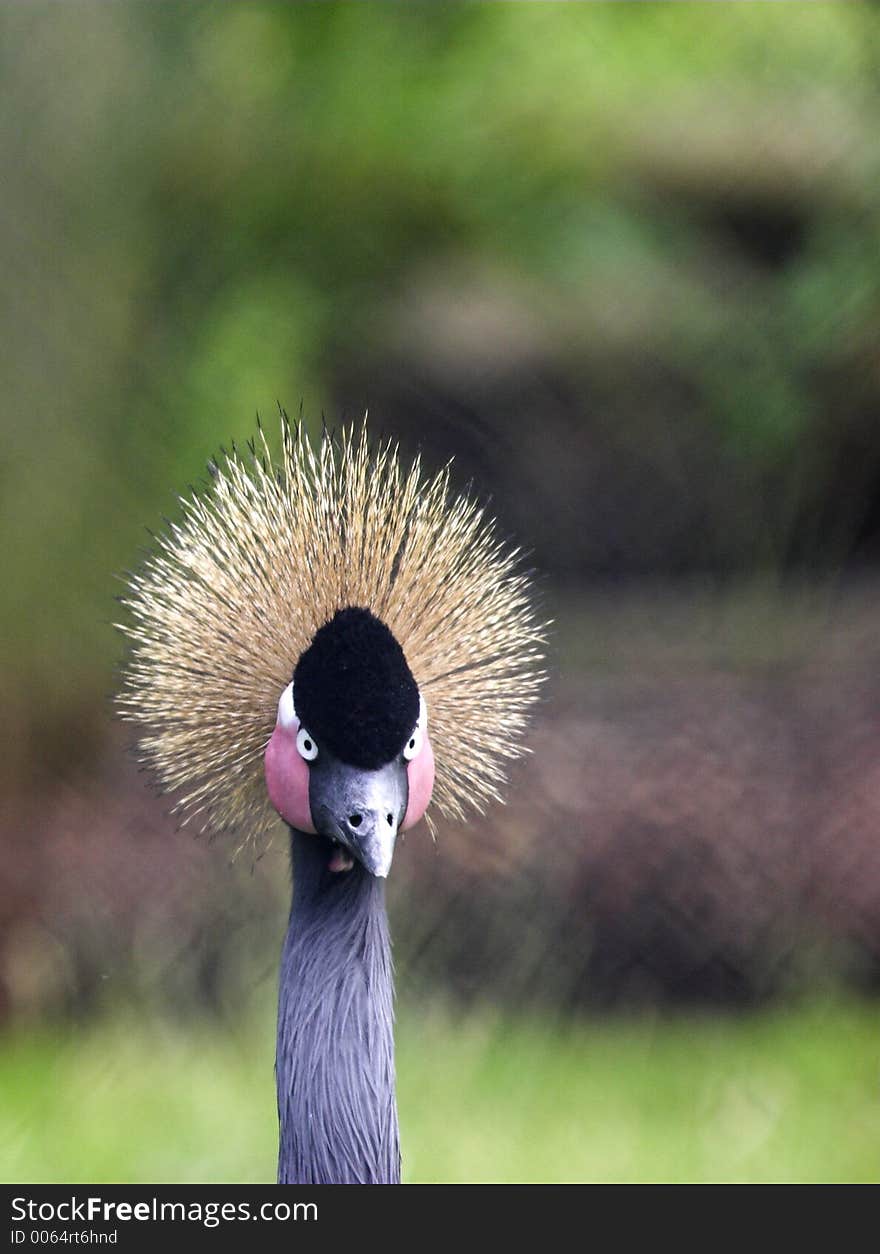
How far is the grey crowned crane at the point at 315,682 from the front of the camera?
1002 millimetres

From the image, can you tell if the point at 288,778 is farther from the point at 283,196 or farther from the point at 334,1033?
the point at 283,196

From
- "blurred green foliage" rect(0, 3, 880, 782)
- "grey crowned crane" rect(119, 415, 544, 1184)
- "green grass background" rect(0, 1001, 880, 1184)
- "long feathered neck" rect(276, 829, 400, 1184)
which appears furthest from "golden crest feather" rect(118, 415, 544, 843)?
"blurred green foliage" rect(0, 3, 880, 782)

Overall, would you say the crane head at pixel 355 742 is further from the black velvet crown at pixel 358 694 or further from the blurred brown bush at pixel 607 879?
the blurred brown bush at pixel 607 879

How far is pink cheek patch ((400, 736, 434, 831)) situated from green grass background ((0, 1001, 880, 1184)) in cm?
85

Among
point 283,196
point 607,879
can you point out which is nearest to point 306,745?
point 607,879

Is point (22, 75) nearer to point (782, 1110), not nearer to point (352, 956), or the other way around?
point (352, 956)

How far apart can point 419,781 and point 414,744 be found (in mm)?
30

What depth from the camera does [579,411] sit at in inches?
107

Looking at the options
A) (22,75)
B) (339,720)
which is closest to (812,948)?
(339,720)

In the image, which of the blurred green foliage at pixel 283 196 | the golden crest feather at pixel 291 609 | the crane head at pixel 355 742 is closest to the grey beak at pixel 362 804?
the crane head at pixel 355 742

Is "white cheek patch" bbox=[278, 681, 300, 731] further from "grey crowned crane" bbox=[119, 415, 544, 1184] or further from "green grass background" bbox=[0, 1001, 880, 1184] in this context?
"green grass background" bbox=[0, 1001, 880, 1184]

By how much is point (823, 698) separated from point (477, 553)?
3.30 ft

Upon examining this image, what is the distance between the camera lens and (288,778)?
3.15ft

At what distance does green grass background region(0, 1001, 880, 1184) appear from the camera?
5.71ft
